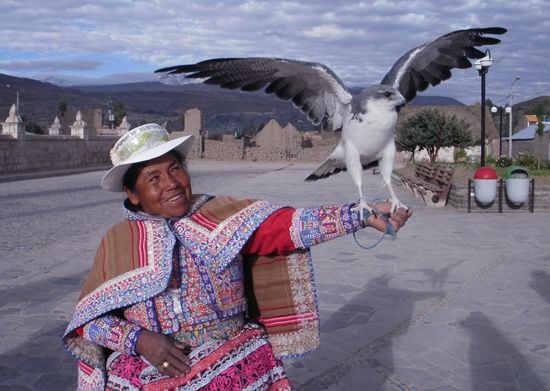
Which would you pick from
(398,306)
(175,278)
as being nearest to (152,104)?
(398,306)

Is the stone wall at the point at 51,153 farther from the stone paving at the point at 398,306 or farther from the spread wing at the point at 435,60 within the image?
the spread wing at the point at 435,60

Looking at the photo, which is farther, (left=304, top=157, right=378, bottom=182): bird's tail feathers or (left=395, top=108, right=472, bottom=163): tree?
(left=395, top=108, right=472, bottom=163): tree

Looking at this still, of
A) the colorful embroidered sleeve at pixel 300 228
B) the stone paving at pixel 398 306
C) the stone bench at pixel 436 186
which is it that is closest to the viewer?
the colorful embroidered sleeve at pixel 300 228

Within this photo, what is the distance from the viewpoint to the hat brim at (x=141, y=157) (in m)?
2.28

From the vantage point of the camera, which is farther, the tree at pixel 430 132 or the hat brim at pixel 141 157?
the tree at pixel 430 132

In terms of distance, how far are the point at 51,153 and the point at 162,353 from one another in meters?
30.1

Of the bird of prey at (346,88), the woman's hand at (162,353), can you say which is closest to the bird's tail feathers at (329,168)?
the bird of prey at (346,88)

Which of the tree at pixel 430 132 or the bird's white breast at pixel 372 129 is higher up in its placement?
the tree at pixel 430 132

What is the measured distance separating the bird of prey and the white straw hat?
37 centimetres

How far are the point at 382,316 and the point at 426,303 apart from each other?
A: 689 mm

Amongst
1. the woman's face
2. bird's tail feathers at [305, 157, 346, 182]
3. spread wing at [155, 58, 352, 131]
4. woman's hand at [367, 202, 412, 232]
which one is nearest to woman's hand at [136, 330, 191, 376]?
the woman's face

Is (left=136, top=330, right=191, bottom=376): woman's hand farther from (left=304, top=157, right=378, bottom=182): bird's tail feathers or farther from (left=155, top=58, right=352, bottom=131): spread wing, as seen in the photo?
(left=155, top=58, right=352, bottom=131): spread wing

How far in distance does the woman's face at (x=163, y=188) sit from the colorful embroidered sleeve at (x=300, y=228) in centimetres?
32

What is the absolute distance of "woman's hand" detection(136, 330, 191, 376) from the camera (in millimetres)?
2166
